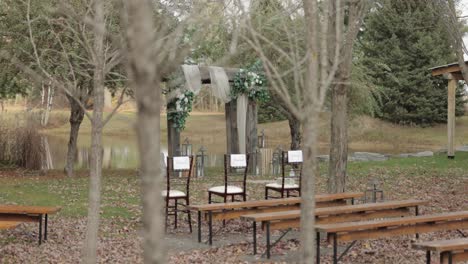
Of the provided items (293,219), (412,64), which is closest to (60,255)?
(293,219)

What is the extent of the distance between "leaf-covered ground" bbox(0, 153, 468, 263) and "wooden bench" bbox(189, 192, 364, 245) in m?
0.35

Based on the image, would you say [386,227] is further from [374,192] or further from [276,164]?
[276,164]

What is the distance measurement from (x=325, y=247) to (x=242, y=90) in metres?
9.73

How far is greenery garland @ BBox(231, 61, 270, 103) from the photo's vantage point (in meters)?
17.6

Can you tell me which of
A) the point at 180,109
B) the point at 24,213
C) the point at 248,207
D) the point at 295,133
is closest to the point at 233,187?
the point at 248,207

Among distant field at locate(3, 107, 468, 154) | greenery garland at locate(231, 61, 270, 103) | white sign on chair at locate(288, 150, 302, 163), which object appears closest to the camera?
white sign on chair at locate(288, 150, 302, 163)

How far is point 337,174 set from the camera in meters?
9.78

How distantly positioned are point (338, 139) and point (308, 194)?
5500mm

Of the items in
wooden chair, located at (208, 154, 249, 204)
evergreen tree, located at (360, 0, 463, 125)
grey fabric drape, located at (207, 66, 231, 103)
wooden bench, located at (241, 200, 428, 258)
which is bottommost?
wooden bench, located at (241, 200, 428, 258)

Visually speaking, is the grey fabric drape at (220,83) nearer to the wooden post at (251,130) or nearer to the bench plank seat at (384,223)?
the wooden post at (251,130)

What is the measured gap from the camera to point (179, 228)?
9.87 metres

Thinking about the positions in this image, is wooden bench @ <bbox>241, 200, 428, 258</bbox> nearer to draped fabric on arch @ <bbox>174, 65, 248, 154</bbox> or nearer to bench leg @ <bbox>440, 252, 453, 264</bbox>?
bench leg @ <bbox>440, 252, 453, 264</bbox>

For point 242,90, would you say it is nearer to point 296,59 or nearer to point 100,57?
point 100,57

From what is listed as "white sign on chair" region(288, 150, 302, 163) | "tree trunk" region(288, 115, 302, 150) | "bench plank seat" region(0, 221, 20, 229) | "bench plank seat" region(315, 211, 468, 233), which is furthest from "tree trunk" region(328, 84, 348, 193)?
"tree trunk" region(288, 115, 302, 150)
